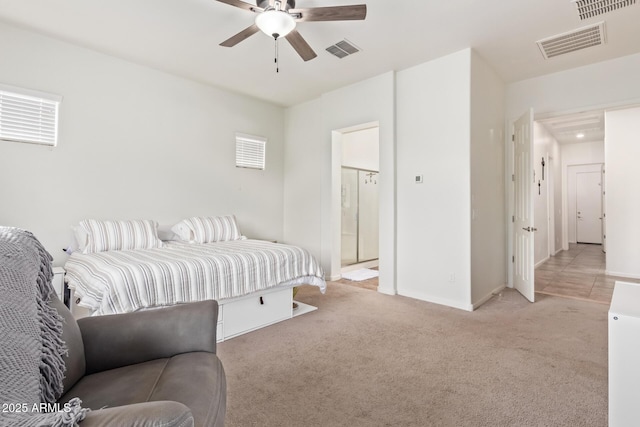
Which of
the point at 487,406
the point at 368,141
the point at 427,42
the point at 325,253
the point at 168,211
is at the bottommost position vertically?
the point at 487,406

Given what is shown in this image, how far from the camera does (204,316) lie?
1.56m

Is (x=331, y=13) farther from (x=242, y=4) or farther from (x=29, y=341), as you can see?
(x=29, y=341)

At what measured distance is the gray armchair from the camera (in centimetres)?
111

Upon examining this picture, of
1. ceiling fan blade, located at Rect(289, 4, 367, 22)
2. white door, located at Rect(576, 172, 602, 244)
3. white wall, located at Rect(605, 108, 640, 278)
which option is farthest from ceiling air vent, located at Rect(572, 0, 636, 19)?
white door, located at Rect(576, 172, 602, 244)

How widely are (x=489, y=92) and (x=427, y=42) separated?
118 cm

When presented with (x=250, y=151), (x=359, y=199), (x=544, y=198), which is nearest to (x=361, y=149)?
(x=359, y=199)

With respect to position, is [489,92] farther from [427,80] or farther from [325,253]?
[325,253]

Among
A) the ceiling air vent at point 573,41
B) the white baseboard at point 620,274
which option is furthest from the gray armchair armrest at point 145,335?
the white baseboard at point 620,274

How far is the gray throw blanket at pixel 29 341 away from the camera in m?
0.75

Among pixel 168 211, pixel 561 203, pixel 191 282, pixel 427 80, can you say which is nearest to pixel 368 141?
pixel 427 80

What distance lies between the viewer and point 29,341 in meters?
0.97

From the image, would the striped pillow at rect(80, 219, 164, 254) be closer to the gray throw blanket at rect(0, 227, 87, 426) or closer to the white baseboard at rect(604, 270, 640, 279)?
the gray throw blanket at rect(0, 227, 87, 426)

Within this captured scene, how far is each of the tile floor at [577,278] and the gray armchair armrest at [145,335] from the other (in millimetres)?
4357

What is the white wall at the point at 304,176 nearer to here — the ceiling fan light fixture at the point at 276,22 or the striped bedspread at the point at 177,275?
the striped bedspread at the point at 177,275
